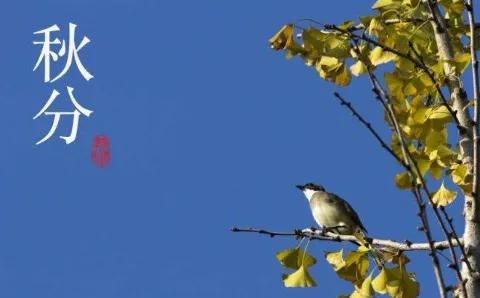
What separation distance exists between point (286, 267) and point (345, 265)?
0.35m

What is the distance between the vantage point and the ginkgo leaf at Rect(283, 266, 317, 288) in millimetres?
6043

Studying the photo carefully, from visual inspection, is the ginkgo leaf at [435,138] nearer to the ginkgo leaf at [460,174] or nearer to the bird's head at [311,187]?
the ginkgo leaf at [460,174]

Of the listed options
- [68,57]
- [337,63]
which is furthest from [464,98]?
[68,57]

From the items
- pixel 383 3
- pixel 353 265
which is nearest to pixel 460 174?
pixel 353 265

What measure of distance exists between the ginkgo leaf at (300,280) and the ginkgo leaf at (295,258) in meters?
0.03

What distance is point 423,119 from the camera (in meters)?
5.89

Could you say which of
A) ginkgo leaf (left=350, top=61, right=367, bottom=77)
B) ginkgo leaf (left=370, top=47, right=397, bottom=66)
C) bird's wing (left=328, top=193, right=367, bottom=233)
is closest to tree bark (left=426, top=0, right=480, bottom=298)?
ginkgo leaf (left=370, top=47, right=397, bottom=66)

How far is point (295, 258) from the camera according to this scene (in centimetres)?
608

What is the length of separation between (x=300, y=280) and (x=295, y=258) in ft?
0.39

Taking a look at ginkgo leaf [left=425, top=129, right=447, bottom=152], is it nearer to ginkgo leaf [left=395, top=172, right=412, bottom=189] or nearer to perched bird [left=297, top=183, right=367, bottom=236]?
ginkgo leaf [left=395, top=172, right=412, bottom=189]

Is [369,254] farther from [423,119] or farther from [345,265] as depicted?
[423,119]

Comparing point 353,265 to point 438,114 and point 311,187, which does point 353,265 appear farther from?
point 311,187

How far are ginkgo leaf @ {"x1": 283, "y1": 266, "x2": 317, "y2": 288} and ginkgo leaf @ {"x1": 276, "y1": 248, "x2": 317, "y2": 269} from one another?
0.11ft

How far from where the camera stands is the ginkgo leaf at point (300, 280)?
19.8 ft
